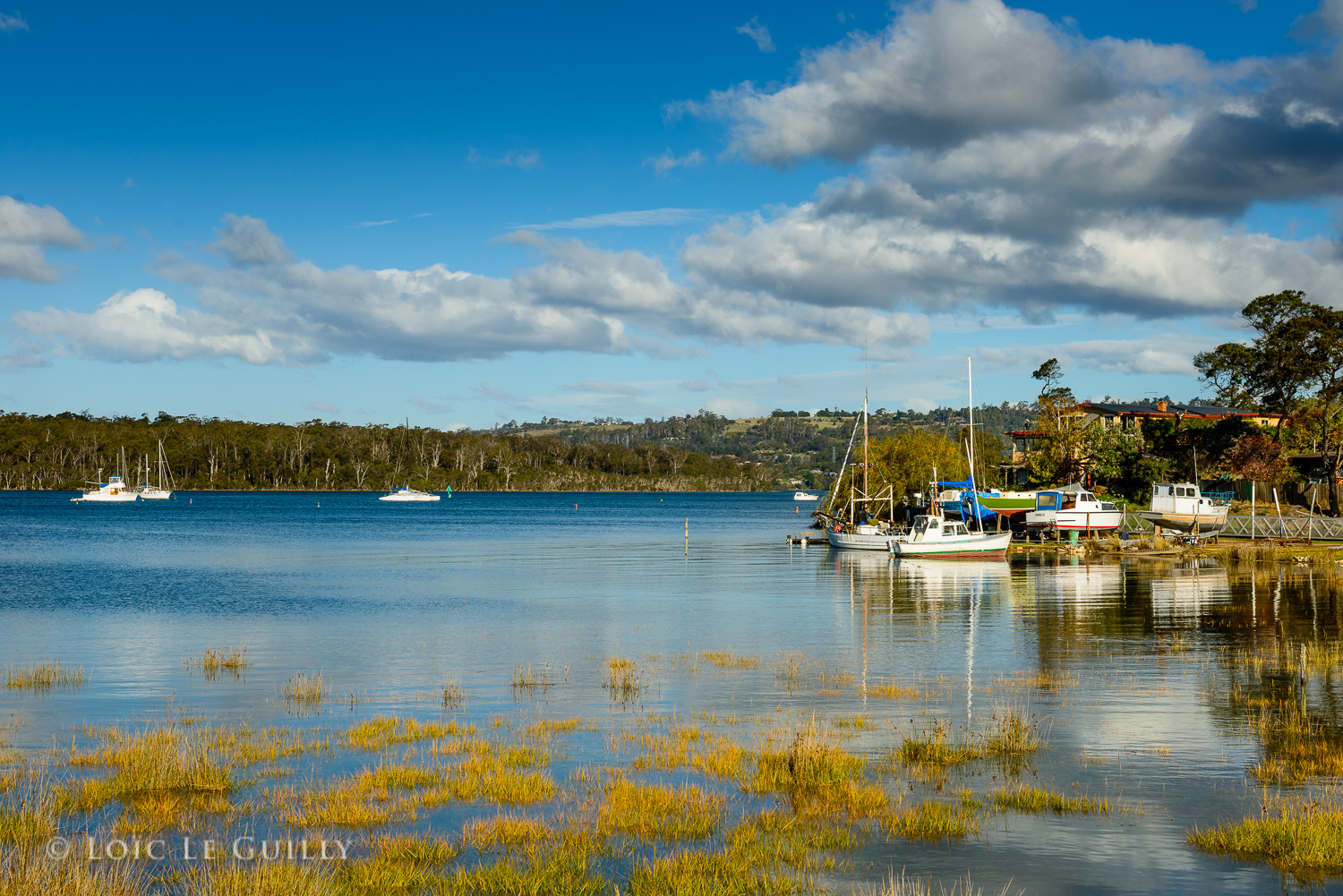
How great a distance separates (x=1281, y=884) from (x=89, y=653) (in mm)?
32403

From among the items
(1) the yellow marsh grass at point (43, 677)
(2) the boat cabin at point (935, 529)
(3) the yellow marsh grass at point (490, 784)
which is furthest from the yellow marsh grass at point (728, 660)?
(2) the boat cabin at point (935, 529)

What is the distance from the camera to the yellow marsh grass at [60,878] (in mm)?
9875

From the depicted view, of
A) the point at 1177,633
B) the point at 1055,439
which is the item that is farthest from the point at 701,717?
the point at 1055,439

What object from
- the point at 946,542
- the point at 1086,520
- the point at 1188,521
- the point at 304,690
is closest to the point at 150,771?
the point at 304,690

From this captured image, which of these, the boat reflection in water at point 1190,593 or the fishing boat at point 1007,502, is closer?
the boat reflection in water at point 1190,593

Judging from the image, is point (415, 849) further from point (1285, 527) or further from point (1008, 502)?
point (1008, 502)

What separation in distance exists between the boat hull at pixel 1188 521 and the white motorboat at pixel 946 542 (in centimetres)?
1527

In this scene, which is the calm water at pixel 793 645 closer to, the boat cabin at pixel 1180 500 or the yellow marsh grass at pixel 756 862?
the yellow marsh grass at pixel 756 862

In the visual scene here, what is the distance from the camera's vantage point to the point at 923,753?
17828mm

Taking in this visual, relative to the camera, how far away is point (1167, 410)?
10662cm

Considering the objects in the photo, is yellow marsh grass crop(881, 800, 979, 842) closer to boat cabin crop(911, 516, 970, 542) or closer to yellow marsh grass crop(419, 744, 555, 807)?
yellow marsh grass crop(419, 744, 555, 807)

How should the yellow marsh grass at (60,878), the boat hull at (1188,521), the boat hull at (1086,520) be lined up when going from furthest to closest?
the boat hull at (1086,520) < the boat hull at (1188,521) < the yellow marsh grass at (60,878)

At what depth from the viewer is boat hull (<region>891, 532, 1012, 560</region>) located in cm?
6950

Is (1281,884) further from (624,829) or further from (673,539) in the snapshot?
(673,539)
